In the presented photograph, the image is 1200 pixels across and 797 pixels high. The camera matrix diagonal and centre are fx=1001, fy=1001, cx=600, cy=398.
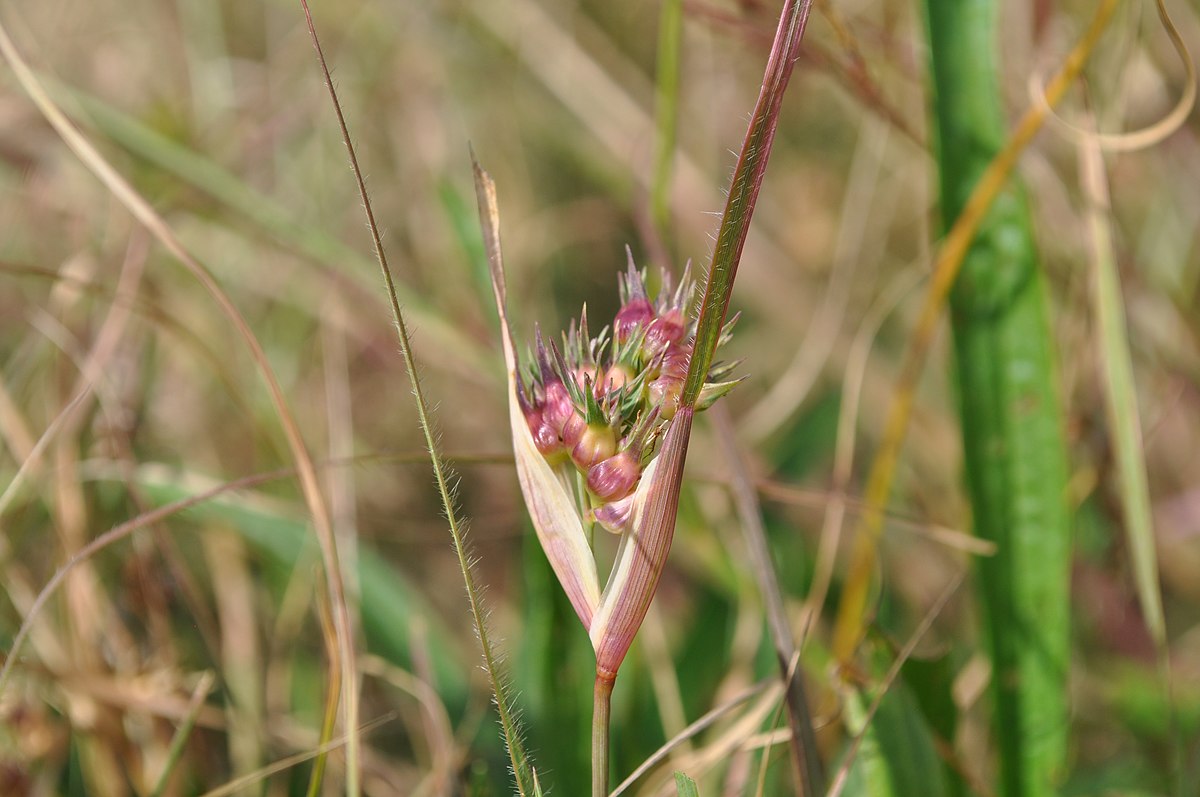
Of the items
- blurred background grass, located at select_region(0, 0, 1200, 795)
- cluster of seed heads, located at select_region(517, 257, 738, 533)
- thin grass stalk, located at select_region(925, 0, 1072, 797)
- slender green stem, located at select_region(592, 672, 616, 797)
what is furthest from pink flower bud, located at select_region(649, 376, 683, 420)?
thin grass stalk, located at select_region(925, 0, 1072, 797)

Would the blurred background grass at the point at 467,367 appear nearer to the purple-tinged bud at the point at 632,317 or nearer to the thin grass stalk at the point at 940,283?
the thin grass stalk at the point at 940,283

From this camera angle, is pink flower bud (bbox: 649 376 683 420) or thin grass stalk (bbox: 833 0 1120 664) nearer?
pink flower bud (bbox: 649 376 683 420)

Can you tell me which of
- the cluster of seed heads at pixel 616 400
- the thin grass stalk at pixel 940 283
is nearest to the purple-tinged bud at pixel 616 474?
the cluster of seed heads at pixel 616 400

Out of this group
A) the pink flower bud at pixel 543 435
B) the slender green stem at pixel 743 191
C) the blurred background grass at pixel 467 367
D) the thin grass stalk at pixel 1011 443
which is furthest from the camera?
the blurred background grass at pixel 467 367

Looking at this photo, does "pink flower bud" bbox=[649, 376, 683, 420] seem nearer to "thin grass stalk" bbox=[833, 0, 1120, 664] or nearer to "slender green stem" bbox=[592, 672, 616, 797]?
"slender green stem" bbox=[592, 672, 616, 797]

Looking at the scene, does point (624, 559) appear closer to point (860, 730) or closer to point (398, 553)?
point (860, 730)
